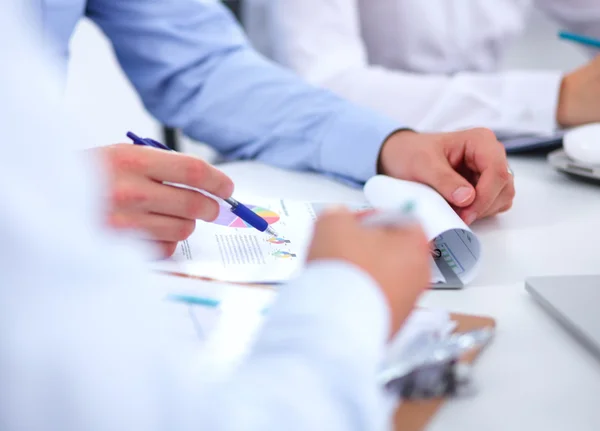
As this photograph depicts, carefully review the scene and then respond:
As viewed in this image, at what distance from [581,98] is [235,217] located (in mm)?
537

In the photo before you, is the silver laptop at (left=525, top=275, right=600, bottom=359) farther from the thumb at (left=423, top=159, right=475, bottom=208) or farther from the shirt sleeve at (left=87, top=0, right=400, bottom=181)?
the shirt sleeve at (left=87, top=0, right=400, bottom=181)

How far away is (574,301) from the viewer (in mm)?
542

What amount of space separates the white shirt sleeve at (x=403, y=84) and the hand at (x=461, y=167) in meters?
0.21

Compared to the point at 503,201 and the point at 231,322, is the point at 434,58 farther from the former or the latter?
the point at 231,322

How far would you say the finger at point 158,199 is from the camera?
0.59 meters

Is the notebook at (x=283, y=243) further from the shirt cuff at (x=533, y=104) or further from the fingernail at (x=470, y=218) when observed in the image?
the shirt cuff at (x=533, y=104)

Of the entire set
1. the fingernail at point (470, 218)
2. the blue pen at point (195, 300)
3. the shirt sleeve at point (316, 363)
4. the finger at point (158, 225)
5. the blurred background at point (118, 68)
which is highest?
the shirt sleeve at point (316, 363)

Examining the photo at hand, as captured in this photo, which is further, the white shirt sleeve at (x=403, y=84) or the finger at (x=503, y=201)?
the white shirt sleeve at (x=403, y=84)

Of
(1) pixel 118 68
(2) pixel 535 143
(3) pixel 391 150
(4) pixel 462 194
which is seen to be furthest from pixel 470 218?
(1) pixel 118 68

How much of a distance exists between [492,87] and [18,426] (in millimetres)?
880

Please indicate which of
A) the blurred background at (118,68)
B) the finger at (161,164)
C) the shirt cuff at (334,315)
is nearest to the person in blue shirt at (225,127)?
the finger at (161,164)

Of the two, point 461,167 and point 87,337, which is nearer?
point 87,337

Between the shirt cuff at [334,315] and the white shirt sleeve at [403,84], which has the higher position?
the shirt cuff at [334,315]

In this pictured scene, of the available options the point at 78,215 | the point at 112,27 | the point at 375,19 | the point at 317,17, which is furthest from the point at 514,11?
the point at 78,215
